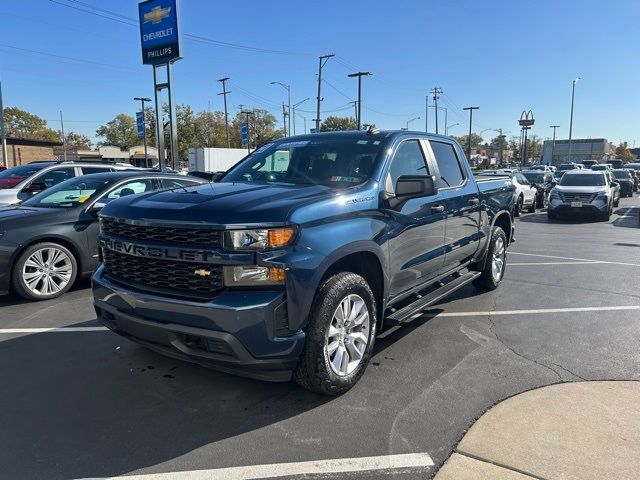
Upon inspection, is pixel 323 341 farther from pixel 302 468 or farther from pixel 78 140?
pixel 78 140

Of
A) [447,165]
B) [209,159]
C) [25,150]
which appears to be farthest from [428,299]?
[25,150]

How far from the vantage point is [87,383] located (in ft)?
12.8

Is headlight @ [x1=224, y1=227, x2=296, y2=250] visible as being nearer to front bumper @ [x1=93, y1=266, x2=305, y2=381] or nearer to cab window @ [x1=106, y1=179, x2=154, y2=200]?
front bumper @ [x1=93, y1=266, x2=305, y2=381]

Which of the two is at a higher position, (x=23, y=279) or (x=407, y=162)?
(x=407, y=162)

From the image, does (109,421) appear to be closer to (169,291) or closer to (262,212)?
(169,291)

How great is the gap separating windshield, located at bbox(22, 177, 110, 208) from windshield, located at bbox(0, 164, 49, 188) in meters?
6.40

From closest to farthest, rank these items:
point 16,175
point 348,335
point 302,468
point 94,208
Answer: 1. point 302,468
2. point 348,335
3. point 94,208
4. point 16,175

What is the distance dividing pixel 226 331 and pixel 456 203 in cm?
319

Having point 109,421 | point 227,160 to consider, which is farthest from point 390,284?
point 227,160

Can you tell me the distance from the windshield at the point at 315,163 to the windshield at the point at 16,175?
9.92 metres

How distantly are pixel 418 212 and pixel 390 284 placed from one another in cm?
76

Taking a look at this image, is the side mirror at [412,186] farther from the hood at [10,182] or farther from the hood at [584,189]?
the hood at [584,189]

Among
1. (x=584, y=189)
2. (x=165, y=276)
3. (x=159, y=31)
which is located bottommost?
(x=584, y=189)

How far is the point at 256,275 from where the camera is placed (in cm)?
314
